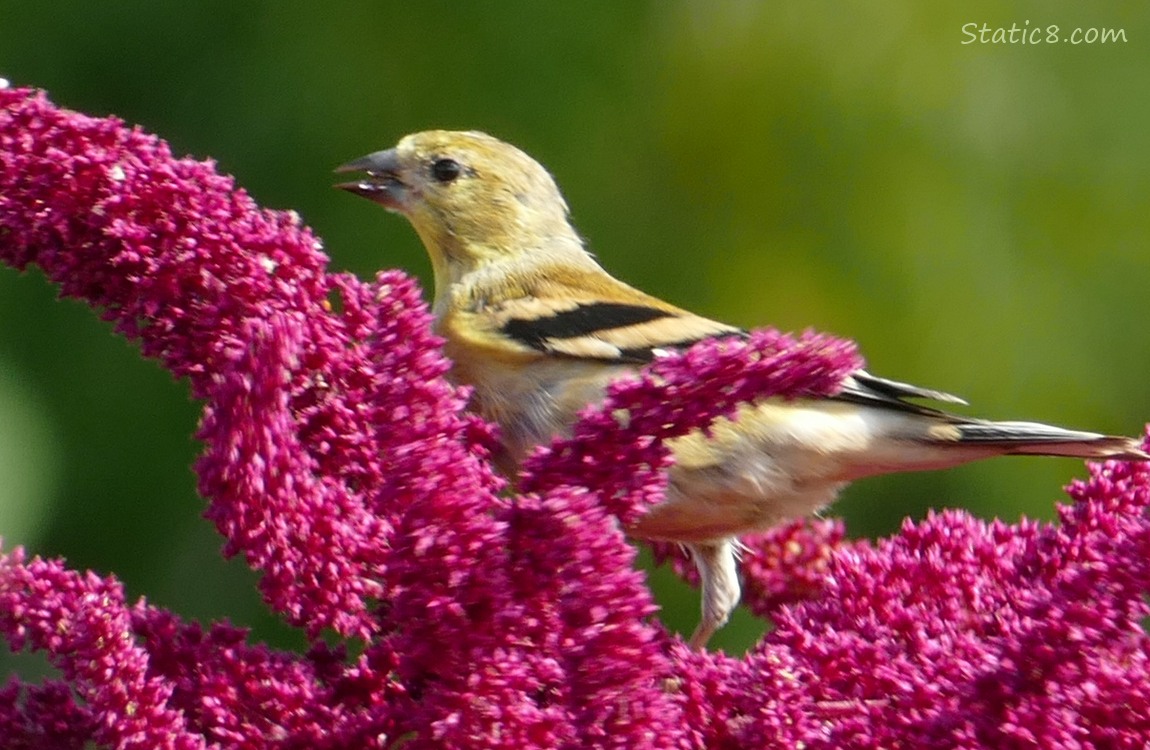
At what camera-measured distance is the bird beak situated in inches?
123

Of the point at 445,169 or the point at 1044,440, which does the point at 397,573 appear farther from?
the point at 445,169

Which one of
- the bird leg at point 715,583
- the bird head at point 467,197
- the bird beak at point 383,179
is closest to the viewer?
the bird leg at point 715,583

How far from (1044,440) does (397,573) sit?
1300 mm

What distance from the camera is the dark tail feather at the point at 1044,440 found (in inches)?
80.1

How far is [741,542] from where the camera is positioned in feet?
8.25

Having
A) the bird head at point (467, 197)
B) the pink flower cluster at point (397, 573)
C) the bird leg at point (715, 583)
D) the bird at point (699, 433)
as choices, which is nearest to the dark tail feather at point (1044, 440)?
the bird at point (699, 433)

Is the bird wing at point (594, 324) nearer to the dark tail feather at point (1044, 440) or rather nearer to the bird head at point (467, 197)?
the bird head at point (467, 197)

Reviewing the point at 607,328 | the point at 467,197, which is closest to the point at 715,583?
the point at 607,328

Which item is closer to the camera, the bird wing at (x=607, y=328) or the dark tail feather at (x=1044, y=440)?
the dark tail feather at (x=1044, y=440)

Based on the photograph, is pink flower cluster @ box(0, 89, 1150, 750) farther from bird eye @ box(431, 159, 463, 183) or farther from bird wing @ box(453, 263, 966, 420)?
bird eye @ box(431, 159, 463, 183)

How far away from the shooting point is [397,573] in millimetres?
1277

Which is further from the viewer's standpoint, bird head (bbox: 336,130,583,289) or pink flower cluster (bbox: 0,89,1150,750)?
bird head (bbox: 336,130,583,289)

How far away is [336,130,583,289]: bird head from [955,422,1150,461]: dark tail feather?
120cm

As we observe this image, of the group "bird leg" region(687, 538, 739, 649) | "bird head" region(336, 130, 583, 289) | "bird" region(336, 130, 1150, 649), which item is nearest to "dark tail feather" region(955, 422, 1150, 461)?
"bird" region(336, 130, 1150, 649)
